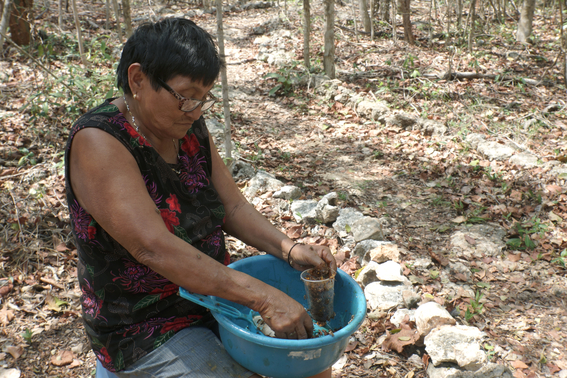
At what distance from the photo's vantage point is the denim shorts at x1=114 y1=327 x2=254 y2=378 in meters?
1.53

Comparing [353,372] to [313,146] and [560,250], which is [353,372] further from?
[313,146]

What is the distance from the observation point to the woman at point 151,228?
1415 millimetres

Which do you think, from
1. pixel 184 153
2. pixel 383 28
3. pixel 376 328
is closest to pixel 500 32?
pixel 383 28

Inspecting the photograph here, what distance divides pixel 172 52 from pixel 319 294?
1092mm

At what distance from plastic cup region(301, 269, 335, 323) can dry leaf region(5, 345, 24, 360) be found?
6.34ft

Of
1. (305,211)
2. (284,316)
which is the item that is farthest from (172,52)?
(305,211)

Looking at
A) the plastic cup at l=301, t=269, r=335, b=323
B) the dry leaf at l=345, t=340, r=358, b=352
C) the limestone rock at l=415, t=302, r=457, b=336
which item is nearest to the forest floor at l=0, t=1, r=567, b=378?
the dry leaf at l=345, t=340, r=358, b=352

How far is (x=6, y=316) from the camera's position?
2.83 m

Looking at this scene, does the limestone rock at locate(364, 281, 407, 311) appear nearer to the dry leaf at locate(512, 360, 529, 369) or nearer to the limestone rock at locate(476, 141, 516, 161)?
the dry leaf at locate(512, 360, 529, 369)

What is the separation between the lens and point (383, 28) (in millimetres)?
10992

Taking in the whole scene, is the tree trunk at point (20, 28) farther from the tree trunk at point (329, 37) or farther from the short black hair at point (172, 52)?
the short black hair at point (172, 52)

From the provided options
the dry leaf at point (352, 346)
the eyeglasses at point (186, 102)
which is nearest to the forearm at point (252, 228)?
the eyeglasses at point (186, 102)

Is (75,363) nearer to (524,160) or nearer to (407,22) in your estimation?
(524,160)

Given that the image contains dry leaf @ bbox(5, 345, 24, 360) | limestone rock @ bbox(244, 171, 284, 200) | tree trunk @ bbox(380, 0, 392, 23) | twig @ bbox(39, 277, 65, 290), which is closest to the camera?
dry leaf @ bbox(5, 345, 24, 360)
